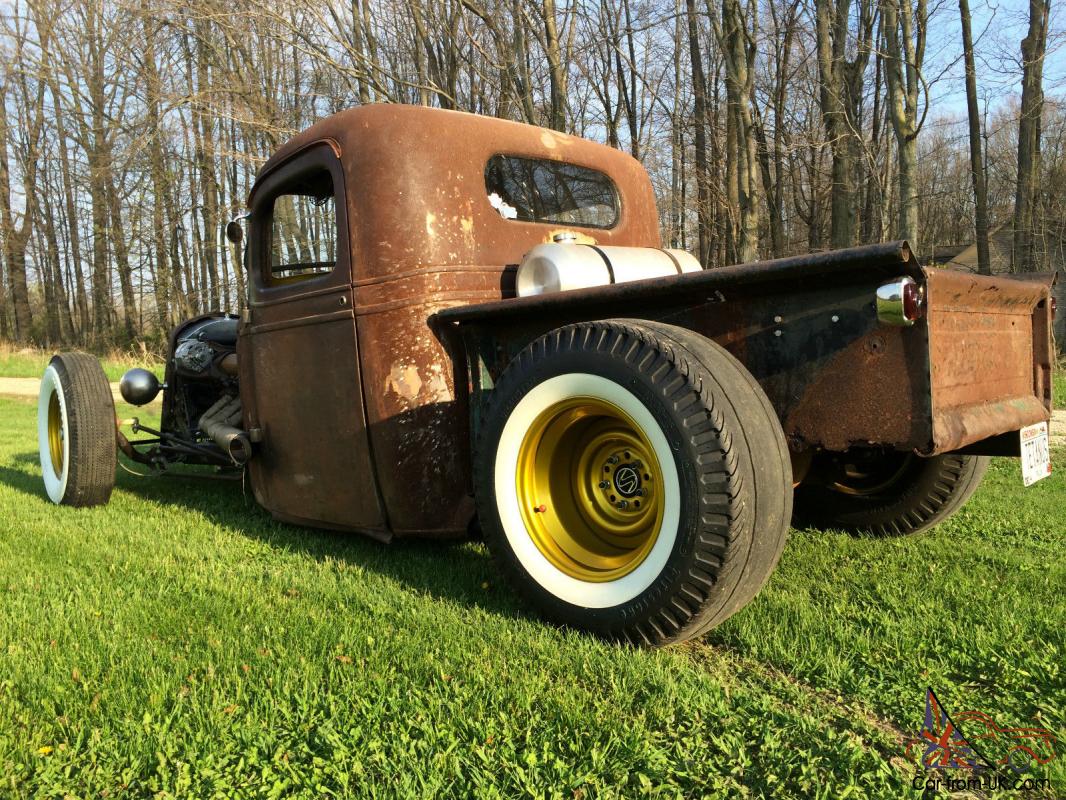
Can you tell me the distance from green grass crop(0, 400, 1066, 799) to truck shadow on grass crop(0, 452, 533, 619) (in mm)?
24

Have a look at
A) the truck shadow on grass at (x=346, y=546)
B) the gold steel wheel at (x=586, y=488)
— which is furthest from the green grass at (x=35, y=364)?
the gold steel wheel at (x=586, y=488)

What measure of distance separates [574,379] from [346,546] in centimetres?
183

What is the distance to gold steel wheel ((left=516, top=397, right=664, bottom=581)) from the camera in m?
2.59

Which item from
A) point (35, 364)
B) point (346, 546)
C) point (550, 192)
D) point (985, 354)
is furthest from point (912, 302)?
point (35, 364)

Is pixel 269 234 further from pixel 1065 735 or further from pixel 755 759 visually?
pixel 1065 735

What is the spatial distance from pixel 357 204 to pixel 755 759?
8.46ft

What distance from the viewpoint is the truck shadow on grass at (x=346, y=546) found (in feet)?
9.82

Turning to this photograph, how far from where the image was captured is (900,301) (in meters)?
2.05

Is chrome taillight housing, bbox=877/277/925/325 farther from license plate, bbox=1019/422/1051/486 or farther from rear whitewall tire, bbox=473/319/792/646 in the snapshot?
license plate, bbox=1019/422/1051/486

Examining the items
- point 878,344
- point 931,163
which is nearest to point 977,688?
point 878,344

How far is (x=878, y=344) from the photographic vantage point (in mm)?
2193

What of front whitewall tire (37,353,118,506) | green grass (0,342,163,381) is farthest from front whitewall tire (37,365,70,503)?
green grass (0,342,163,381)

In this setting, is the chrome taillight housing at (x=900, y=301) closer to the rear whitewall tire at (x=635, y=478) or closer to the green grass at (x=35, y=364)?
the rear whitewall tire at (x=635, y=478)

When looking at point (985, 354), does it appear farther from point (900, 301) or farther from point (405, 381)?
point (405, 381)
